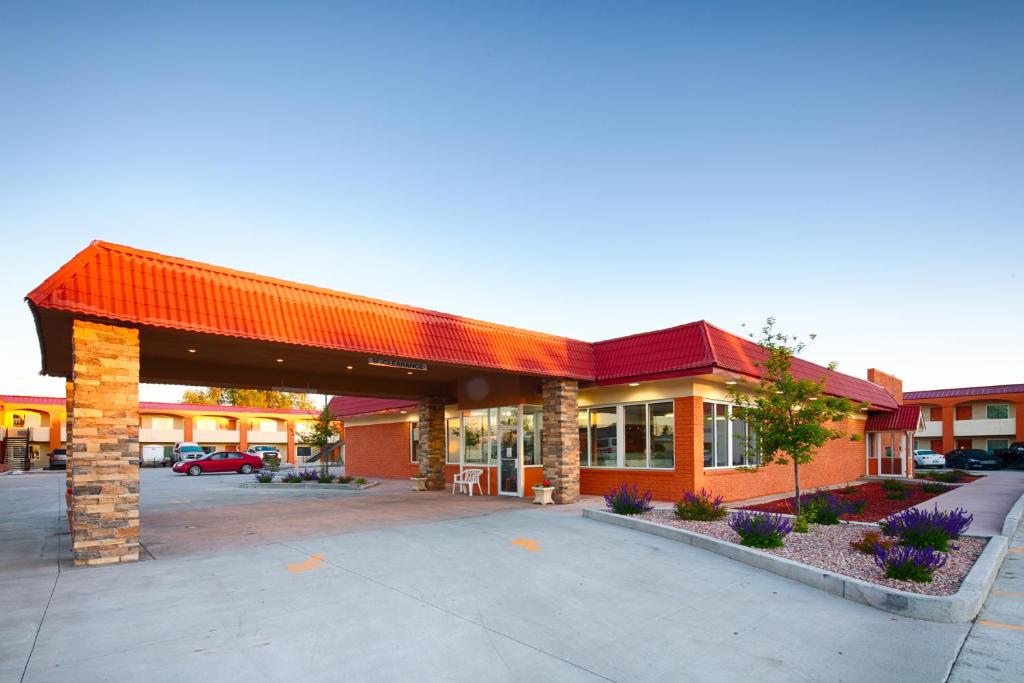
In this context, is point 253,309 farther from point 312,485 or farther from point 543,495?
point 312,485

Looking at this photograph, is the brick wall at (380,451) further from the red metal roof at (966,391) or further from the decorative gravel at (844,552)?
the red metal roof at (966,391)

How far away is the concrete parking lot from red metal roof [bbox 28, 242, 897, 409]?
3.69m

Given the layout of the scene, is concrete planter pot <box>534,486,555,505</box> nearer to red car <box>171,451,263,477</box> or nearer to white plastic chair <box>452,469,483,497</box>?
white plastic chair <box>452,469,483,497</box>

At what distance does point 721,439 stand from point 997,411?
47694 millimetres

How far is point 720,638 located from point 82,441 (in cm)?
893

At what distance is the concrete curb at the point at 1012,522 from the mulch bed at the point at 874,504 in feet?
6.65

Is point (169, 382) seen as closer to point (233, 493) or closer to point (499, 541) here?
point (233, 493)

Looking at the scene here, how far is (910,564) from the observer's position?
306 inches

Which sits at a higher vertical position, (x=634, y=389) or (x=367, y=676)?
(x=634, y=389)

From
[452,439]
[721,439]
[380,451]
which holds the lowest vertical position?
[380,451]

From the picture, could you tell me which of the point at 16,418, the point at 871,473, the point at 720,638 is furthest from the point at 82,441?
the point at 16,418

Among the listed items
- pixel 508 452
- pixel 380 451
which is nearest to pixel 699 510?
pixel 508 452

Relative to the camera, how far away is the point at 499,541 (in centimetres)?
1063

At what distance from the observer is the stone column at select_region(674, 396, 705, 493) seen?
50.3ft
